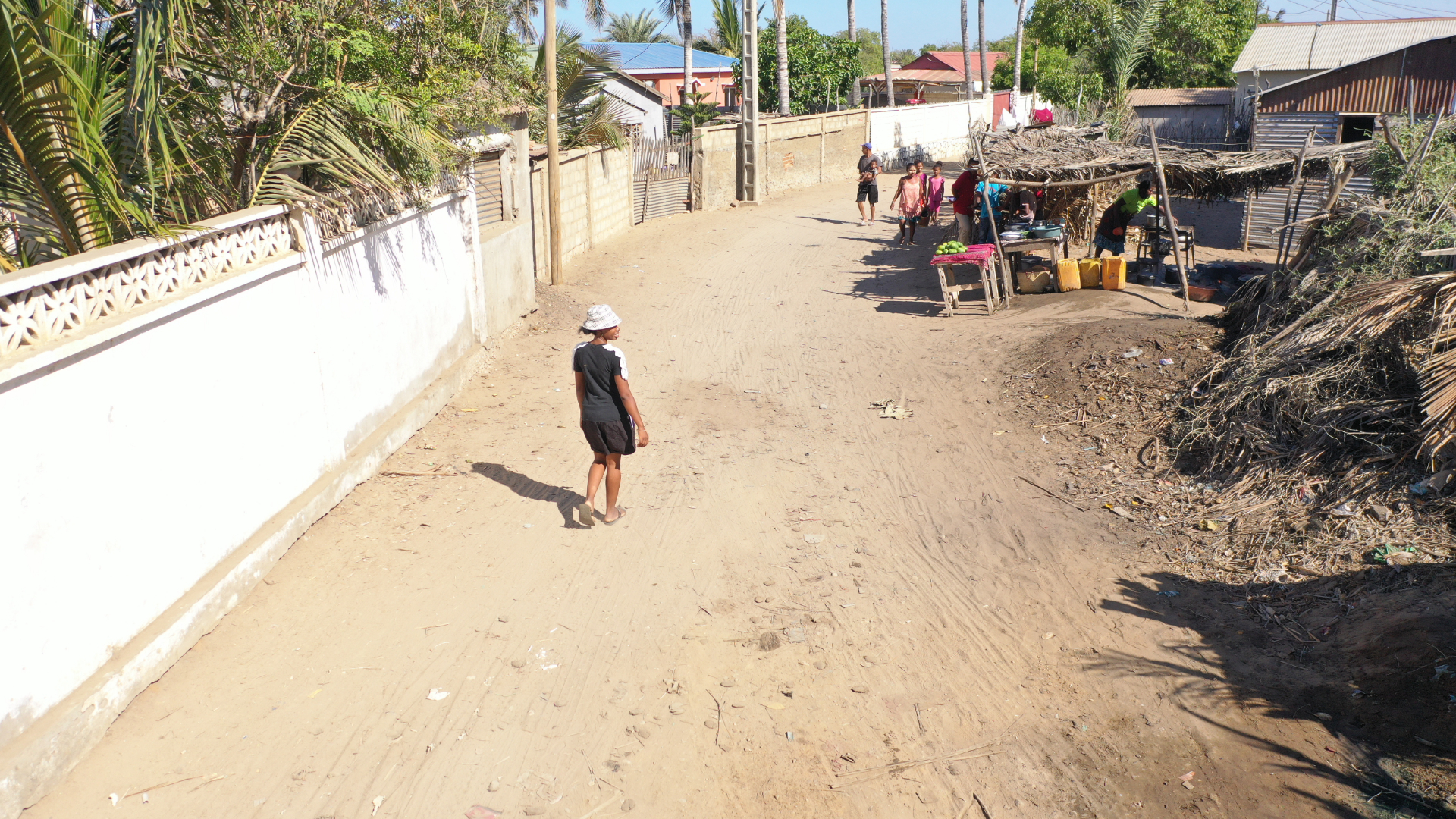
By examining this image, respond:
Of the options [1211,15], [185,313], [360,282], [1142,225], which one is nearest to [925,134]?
[1211,15]

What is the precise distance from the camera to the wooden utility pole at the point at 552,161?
12.8 metres

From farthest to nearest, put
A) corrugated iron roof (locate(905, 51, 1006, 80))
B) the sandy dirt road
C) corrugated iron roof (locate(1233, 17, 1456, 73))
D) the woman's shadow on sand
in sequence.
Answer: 1. corrugated iron roof (locate(905, 51, 1006, 80))
2. corrugated iron roof (locate(1233, 17, 1456, 73))
3. the woman's shadow on sand
4. the sandy dirt road

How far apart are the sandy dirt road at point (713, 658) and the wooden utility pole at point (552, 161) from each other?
5.48 meters

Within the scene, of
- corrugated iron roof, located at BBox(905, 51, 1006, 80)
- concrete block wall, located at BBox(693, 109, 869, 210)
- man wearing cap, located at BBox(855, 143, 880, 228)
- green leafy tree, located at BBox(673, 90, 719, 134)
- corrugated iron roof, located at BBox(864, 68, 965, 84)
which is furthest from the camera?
corrugated iron roof, located at BBox(905, 51, 1006, 80)

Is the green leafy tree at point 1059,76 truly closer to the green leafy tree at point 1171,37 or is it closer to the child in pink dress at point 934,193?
the green leafy tree at point 1171,37

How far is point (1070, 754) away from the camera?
448cm

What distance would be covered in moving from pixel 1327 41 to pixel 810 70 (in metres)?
16.1

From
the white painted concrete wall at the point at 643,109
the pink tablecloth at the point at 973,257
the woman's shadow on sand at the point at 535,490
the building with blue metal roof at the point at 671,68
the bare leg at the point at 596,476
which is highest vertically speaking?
the building with blue metal roof at the point at 671,68

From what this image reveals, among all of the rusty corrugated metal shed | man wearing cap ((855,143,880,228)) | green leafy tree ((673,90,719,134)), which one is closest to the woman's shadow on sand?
man wearing cap ((855,143,880,228))

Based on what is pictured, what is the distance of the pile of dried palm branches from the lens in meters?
6.25

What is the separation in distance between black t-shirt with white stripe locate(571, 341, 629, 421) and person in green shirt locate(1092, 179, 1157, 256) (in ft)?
32.1

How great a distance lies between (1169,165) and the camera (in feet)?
44.8

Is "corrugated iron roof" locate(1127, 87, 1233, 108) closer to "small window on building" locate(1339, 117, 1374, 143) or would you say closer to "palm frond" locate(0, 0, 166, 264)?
"small window on building" locate(1339, 117, 1374, 143)

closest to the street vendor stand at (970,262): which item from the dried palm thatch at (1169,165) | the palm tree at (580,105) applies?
the dried palm thatch at (1169,165)
